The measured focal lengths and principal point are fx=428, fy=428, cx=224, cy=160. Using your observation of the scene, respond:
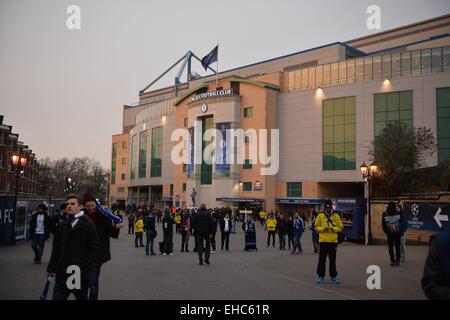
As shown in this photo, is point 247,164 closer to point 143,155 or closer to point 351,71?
point 351,71

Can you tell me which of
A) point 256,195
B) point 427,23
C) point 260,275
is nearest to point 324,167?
point 256,195

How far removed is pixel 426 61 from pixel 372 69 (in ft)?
21.3

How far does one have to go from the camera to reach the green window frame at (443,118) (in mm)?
51062

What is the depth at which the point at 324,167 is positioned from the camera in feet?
193

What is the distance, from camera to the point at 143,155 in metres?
89.2

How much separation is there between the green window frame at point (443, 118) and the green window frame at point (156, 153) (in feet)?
162

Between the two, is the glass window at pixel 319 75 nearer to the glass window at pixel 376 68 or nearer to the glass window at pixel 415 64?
the glass window at pixel 376 68

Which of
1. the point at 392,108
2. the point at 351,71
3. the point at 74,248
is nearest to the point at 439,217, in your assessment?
the point at 74,248

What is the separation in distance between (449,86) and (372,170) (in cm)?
3439

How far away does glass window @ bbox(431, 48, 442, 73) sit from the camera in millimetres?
52406

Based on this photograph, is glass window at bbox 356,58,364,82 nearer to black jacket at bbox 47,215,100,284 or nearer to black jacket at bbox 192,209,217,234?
black jacket at bbox 192,209,217,234

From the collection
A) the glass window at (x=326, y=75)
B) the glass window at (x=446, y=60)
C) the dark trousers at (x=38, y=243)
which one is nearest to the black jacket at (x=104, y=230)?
the dark trousers at (x=38, y=243)

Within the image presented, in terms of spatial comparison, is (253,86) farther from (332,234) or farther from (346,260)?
(332,234)

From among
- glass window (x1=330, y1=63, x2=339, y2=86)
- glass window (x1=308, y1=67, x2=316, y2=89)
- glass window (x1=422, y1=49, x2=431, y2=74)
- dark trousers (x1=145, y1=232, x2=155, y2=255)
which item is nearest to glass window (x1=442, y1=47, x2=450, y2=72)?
glass window (x1=422, y1=49, x2=431, y2=74)
